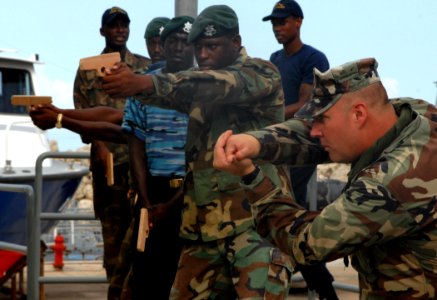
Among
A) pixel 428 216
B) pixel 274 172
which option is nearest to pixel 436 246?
pixel 428 216

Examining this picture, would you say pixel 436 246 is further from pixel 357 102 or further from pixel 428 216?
pixel 357 102

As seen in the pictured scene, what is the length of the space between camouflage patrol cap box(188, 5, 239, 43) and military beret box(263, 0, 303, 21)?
1894 mm

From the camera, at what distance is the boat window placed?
39.1 feet

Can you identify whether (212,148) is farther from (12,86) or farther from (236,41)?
(12,86)

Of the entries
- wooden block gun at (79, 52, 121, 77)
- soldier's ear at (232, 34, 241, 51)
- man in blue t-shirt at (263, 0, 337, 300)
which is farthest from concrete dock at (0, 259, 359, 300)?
wooden block gun at (79, 52, 121, 77)

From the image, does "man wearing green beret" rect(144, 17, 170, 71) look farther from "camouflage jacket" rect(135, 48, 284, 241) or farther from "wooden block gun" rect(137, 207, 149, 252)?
"camouflage jacket" rect(135, 48, 284, 241)

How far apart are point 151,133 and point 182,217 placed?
2.24ft

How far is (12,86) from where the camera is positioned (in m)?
12.1

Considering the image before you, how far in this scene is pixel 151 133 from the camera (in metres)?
5.96

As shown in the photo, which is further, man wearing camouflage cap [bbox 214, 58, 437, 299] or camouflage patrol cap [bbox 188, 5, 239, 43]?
camouflage patrol cap [bbox 188, 5, 239, 43]

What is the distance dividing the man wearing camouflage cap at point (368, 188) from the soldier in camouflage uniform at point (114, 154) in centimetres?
381

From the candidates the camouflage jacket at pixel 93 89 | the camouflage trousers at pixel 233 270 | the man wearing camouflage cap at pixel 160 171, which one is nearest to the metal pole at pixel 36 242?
the camouflage jacket at pixel 93 89

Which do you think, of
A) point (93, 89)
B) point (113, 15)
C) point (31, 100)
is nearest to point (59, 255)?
point (93, 89)

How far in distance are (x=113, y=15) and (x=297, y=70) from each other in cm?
135
